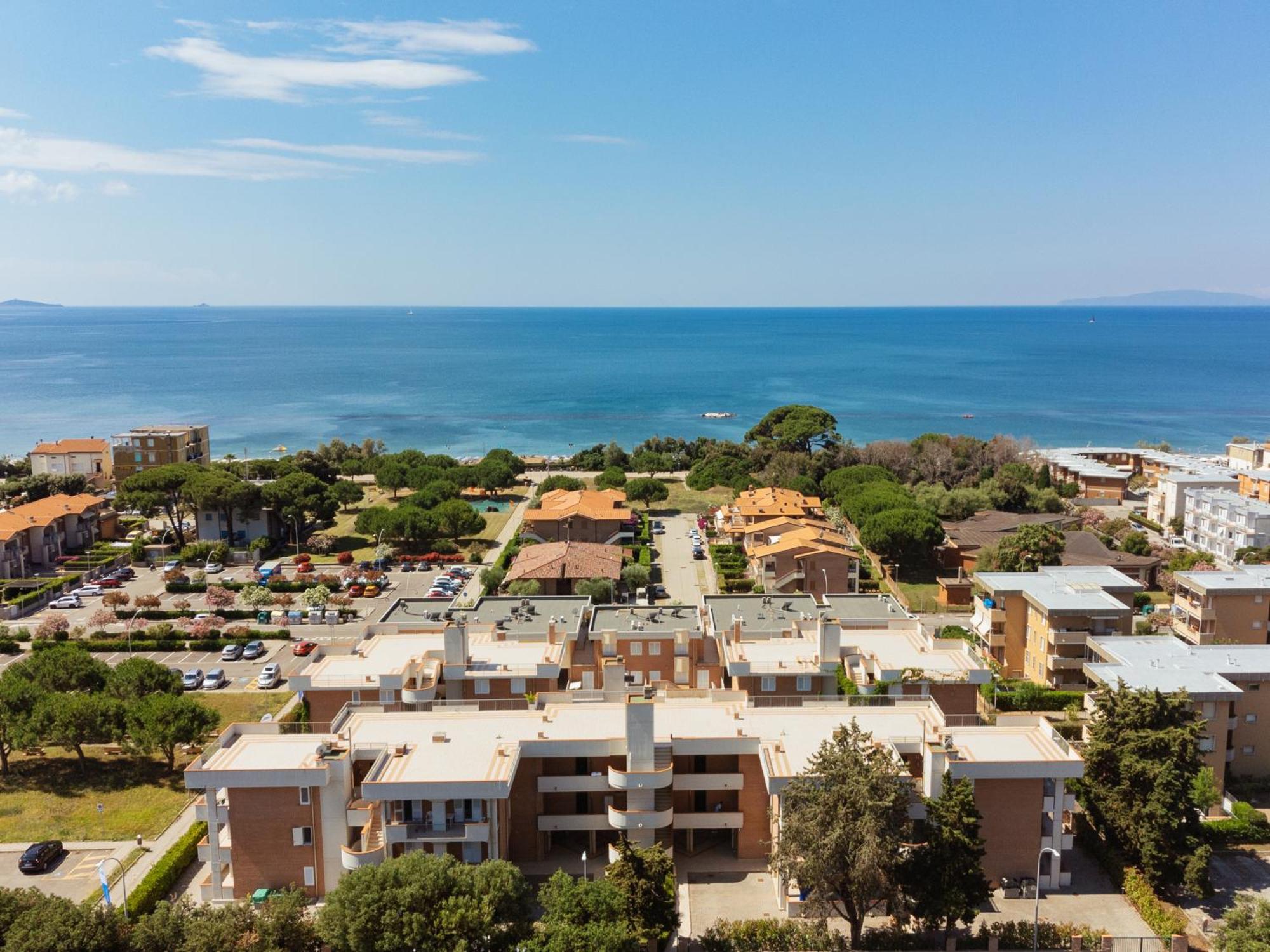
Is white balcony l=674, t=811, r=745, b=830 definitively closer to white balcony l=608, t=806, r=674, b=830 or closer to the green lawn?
white balcony l=608, t=806, r=674, b=830

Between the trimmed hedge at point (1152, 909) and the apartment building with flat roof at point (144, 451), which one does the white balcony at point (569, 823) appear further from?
the apartment building with flat roof at point (144, 451)

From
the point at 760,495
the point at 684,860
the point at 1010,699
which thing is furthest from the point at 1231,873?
the point at 760,495

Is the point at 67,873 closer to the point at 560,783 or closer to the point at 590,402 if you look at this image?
the point at 560,783

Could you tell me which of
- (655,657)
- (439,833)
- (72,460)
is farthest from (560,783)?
(72,460)

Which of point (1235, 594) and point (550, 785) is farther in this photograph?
point (1235, 594)

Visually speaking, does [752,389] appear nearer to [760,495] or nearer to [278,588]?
[760,495]

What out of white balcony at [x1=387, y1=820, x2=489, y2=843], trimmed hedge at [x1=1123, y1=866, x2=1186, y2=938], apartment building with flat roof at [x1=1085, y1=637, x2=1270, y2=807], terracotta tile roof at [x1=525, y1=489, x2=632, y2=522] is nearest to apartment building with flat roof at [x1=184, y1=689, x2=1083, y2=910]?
white balcony at [x1=387, y1=820, x2=489, y2=843]
